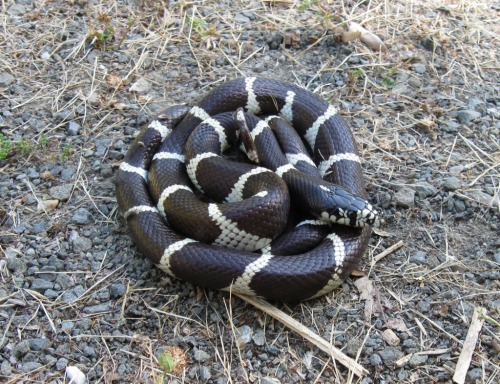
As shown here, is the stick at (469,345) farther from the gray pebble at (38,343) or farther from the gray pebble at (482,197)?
the gray pebble at (38,343)

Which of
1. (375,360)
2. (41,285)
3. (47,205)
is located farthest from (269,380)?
(47,205)

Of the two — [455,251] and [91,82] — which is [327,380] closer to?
[455,251]

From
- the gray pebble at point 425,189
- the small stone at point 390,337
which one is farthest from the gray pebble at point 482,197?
the small stone at point 390,337

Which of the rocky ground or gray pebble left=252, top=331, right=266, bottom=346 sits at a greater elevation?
the rocky ground

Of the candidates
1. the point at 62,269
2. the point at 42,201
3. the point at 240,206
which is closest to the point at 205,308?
the point at 240,206

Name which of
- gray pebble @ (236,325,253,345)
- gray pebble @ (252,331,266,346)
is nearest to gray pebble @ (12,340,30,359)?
gray pebble @ (236,325,253,345)

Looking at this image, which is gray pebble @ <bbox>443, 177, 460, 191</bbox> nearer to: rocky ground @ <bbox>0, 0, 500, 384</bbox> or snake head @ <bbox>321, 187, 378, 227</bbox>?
rocky ground @ <bbox>0, 0, 500, 384</bbox>
